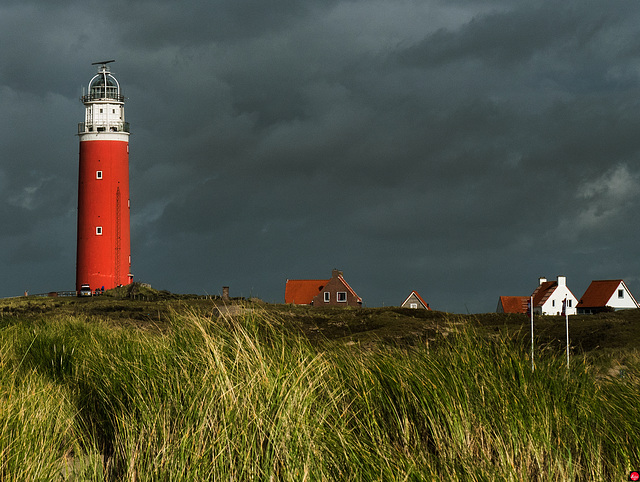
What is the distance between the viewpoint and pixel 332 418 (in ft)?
19.7

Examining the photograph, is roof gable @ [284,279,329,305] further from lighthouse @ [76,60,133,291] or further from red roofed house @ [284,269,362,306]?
lighthouse @ [76,60,133,291]

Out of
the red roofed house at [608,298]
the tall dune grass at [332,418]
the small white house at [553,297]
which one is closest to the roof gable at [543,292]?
the small white house at [553,297]

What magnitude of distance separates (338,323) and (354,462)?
19326 mm

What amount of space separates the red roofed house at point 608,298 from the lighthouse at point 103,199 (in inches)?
1136

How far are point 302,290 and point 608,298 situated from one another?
19.5 m

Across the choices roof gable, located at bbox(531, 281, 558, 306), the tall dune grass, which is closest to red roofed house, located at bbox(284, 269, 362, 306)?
roof gable, located at bbox(531, 281, 558, 306)

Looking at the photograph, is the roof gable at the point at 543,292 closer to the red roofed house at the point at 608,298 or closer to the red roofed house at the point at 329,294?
the red roofed house at the point at 608,298

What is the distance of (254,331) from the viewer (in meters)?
7.55

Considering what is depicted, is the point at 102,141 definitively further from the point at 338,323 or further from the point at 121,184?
the point at 338,323

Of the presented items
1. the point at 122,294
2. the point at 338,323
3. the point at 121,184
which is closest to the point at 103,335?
the point at 338,323

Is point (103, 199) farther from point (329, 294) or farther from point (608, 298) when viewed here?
point (608, 298)

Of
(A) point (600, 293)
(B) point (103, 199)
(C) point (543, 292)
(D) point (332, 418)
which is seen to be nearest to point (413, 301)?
(C) point (543, 292)

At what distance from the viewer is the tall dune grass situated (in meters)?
5.13

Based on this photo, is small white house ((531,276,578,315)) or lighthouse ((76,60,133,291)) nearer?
lighthouse ((76,60,133,291))
